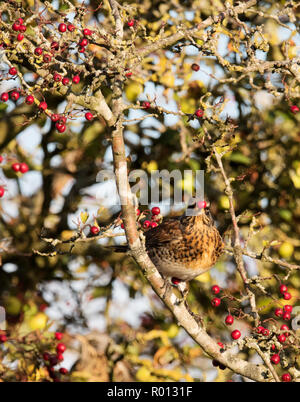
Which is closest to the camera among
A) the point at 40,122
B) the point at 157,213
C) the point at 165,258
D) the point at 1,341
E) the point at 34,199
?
the point at 157,213

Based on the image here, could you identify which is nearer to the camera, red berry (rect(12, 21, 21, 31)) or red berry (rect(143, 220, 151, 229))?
red berry (rect(12, 21, 21, 31))

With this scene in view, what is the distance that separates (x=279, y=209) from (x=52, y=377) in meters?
1.85

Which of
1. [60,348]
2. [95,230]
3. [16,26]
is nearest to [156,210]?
[95,230]

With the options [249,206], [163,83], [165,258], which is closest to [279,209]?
[249,206]

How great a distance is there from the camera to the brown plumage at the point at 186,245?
359 centimetres

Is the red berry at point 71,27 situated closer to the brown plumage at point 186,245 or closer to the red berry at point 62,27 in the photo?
the red berry at point 62,27

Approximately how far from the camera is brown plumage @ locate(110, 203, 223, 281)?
359 cm

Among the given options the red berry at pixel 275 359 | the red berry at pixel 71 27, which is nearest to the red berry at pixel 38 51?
the red berry at pixel 71 27

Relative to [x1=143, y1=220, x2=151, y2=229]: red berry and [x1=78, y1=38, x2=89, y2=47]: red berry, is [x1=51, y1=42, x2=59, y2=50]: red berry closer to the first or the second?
[x1=78, y1=38, x2=89, y2=47]: red berry

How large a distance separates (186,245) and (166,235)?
16 cm

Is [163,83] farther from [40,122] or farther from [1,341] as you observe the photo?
[1,341]

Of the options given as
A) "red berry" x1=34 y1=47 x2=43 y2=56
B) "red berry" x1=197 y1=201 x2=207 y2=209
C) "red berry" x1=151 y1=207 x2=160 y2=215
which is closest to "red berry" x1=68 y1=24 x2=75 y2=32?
"red berry" x1=34 y1=47 x2=43 y2=56

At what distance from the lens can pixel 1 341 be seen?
3400 millimetres

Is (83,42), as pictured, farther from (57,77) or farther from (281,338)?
(281,338)
